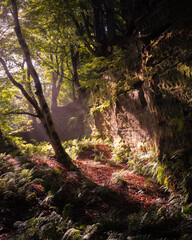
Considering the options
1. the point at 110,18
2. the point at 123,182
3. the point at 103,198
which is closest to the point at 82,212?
the point at 103,198

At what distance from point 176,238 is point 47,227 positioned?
7.90ft

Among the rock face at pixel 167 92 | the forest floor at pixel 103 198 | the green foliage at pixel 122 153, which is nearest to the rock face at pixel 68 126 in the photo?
the green foliage at pixel 122 153

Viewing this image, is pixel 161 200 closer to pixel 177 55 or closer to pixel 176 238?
pixel 176 238

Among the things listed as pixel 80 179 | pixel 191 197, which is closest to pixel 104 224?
pixel 191 197

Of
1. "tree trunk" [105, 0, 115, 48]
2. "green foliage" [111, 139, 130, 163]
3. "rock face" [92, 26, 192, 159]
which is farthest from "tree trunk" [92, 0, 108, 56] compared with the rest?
"green foliage" [111, 139, 130, 163]

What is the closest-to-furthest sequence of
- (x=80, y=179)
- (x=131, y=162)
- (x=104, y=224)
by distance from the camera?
(x=104, y=224) < (x=80, y=179) < (x=131, y=162)

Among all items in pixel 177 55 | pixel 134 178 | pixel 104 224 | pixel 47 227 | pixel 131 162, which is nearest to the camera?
pixel 47 227

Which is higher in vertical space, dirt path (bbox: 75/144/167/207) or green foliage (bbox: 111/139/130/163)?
green foliage (bbox: 111/139/130/163)

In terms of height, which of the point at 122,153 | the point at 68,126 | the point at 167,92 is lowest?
the point at 122,153

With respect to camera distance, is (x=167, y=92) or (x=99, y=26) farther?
(x=99, y=26)

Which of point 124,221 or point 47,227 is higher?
point 47,227

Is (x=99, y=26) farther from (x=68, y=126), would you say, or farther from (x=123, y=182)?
(x=68, y=126)

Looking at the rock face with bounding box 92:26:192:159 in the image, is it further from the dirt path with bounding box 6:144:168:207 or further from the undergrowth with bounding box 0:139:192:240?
the dirt path with bounding box 6:144:168:207

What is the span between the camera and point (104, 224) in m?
3.30
